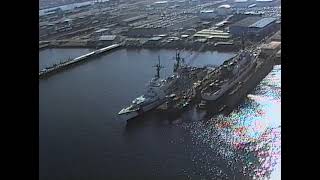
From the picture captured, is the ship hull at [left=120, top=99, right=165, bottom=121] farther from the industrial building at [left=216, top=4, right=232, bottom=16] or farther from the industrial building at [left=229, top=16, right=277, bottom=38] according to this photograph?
the industrial building at [left=216, top=4, right=232, bottom=16]

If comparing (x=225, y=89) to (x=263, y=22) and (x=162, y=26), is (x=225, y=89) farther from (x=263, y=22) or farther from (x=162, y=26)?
(x=162, y=26)

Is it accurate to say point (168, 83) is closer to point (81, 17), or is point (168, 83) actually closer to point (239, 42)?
point (239, 42)

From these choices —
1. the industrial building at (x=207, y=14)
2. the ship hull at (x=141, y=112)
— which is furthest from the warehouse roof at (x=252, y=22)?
the ship hull at (x=141, y=112)

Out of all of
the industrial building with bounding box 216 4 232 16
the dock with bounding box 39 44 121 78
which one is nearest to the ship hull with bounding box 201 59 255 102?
the industrial building with bounding box 216 4 232 16

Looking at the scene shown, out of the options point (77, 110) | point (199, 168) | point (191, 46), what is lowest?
point (199, 168)

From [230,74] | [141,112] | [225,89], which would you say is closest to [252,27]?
[230,74]
